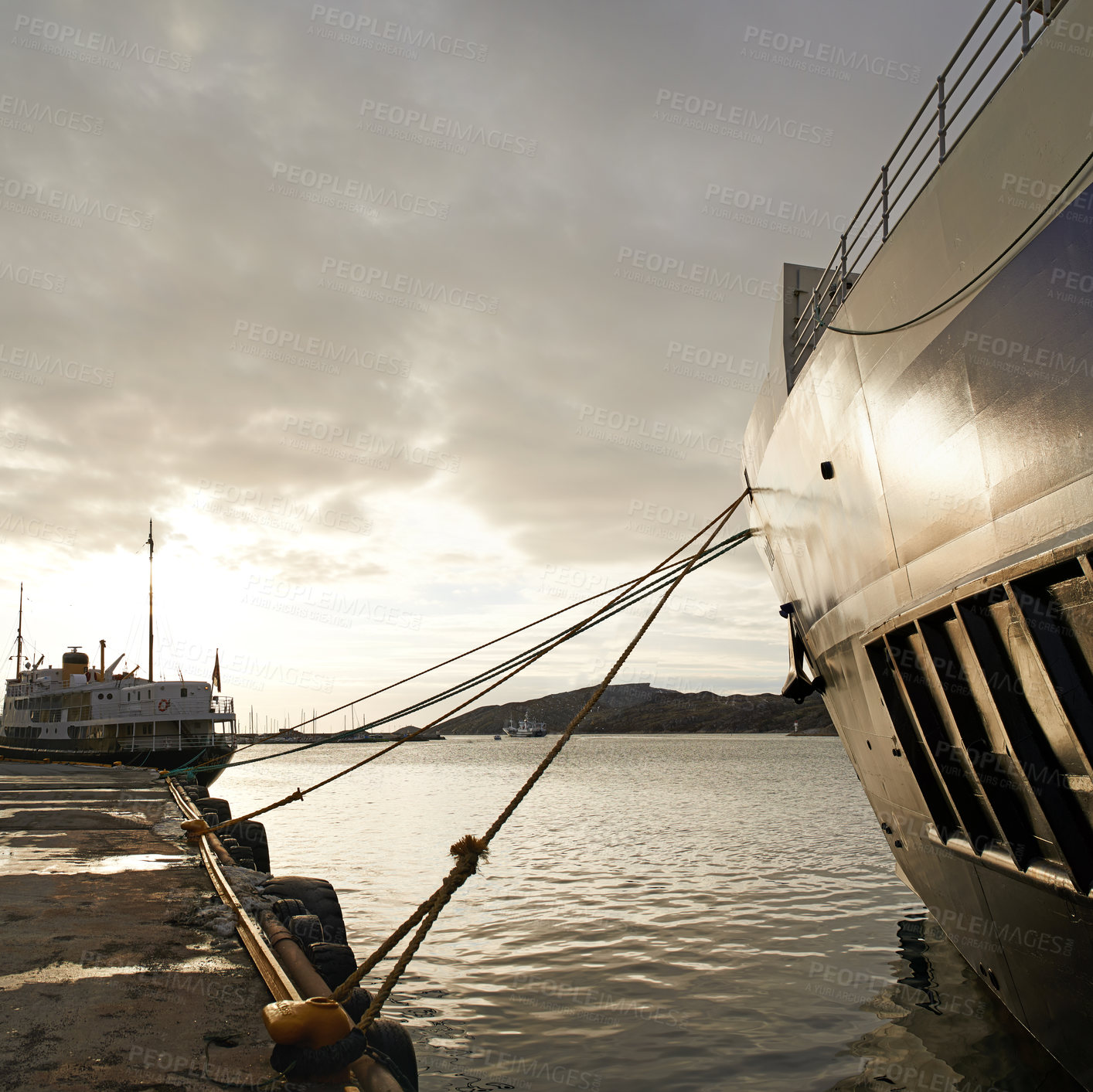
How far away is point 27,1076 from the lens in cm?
379

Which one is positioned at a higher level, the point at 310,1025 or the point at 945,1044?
the point at 310,1025

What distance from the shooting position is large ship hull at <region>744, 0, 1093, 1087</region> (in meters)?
3.65

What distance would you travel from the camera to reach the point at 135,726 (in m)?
35.6

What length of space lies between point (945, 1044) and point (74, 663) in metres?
49.9

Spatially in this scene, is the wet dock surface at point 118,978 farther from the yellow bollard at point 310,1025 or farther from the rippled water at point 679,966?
the rippled water at point 679,966

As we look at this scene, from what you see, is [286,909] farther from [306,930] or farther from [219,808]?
[219,808]

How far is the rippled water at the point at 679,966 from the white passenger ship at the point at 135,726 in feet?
41.3

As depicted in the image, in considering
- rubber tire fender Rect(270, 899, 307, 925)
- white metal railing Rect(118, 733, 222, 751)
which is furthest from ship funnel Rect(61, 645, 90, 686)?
rubber tire fender Rect(270, 899, 307, 925)

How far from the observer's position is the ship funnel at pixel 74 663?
1806 inches

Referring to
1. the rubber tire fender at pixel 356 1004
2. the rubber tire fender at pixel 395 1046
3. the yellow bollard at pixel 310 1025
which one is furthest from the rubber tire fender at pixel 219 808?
the yellow bollard at pixel 310 1025

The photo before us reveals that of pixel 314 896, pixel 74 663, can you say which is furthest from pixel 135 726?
pixel 314 896

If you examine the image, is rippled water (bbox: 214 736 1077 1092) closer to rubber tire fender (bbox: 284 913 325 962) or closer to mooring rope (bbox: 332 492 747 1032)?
rubber tire fender (bbox: 284 913 325 962)

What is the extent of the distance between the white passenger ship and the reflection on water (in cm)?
2969

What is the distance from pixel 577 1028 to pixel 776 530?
226 inches
